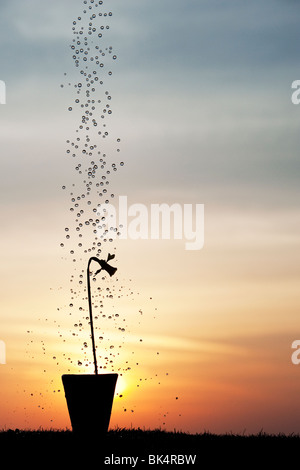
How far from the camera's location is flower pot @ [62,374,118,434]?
18.7ft

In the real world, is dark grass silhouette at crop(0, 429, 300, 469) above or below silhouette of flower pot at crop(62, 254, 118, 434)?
below

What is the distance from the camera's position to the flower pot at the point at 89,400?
18.7 feet

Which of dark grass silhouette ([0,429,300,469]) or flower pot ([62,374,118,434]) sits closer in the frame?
dark grass silhouette ([0,429,300,469])

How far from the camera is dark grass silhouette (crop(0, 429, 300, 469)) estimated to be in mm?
5168

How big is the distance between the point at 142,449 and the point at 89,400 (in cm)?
61

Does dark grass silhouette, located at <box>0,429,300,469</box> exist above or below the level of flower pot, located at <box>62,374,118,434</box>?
below

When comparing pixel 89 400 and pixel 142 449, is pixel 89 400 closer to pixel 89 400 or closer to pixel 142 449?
pixel 89 400

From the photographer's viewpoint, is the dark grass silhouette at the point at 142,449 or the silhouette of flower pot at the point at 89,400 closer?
the dark grass silhouette at the point at 142,449

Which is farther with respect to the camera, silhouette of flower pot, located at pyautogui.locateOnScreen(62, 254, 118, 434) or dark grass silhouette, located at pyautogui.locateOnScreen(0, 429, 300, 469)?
silhouette of flower pot, located at pyautogui.locateOnScreen(62, 254, 118, 434)

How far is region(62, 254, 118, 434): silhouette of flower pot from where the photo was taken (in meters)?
→ 5.70

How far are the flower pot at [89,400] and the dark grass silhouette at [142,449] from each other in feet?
0.27

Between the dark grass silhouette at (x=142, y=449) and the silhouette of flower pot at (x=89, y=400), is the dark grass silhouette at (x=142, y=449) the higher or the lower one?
the lower one
